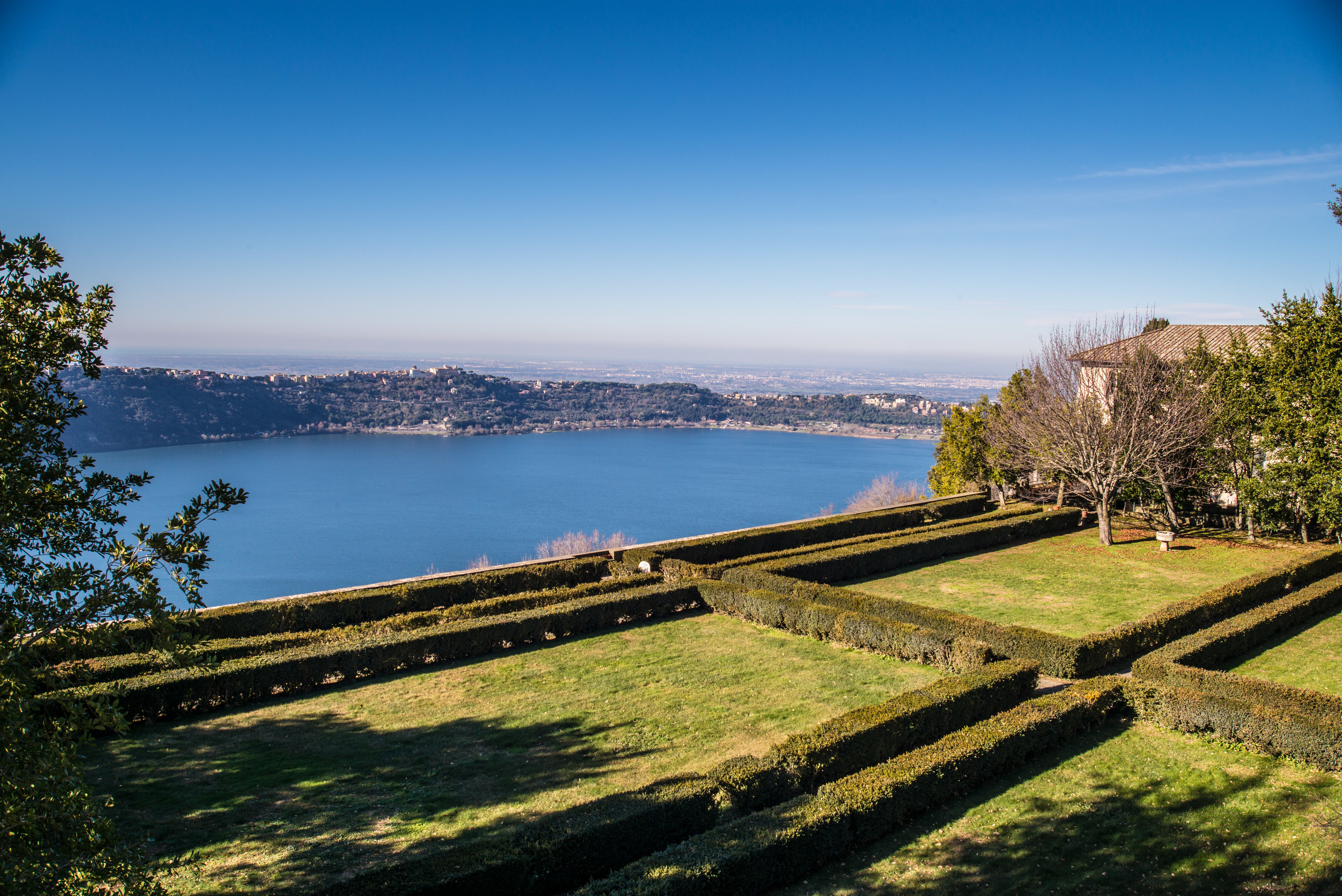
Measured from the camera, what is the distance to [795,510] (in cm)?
6188

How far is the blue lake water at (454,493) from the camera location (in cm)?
4694

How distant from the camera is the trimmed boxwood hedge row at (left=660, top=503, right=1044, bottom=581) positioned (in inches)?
620

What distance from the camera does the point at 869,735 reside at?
305 inches

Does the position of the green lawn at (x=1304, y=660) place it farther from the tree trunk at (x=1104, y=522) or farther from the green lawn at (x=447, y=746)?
the tree trunk at (x=1104, y=522)

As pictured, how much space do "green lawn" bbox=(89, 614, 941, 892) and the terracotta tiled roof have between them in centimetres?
1463

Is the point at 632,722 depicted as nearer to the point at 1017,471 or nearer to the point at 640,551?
the point at 640,551

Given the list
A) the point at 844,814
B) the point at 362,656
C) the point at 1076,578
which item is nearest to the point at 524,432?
the point at 1076,578

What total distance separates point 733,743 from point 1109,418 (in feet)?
55.8

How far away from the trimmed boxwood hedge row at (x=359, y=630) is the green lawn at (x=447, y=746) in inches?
43.2

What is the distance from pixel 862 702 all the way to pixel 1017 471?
1896 centimetres

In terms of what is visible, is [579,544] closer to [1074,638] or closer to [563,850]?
[1074,638]

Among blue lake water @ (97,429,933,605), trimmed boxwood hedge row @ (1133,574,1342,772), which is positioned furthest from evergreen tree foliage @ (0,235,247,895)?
blue lake water @ (97,429,933,605)

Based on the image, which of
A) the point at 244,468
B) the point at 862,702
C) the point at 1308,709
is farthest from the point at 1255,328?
the point at 244,468

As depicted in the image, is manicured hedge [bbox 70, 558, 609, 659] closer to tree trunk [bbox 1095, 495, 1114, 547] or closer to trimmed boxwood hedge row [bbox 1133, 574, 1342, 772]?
trimmed boxwood hedge row [bbox 1133, 574, 1342, 772]
